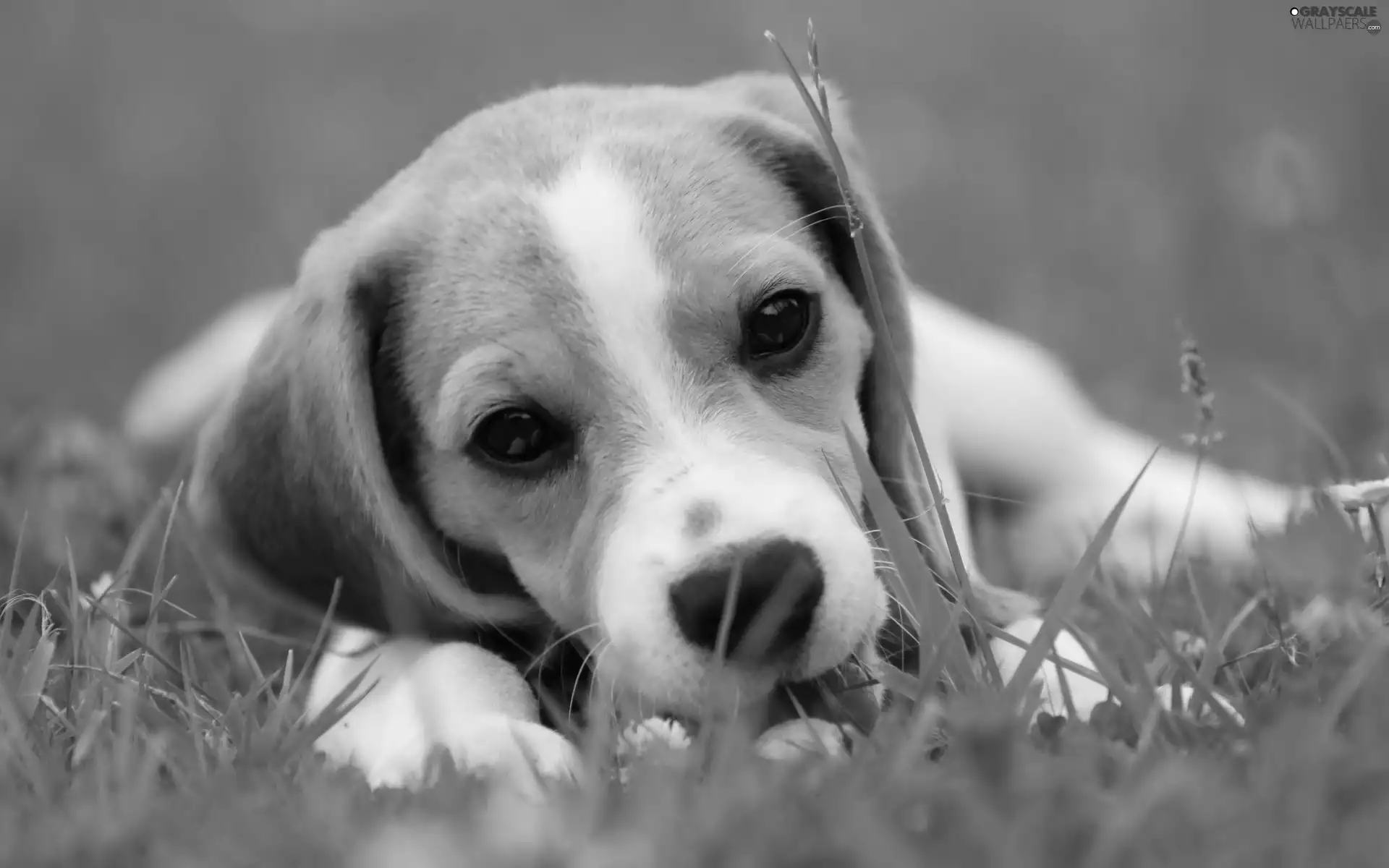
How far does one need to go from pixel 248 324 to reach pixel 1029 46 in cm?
926

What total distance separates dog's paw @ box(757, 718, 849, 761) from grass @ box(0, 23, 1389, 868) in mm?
65

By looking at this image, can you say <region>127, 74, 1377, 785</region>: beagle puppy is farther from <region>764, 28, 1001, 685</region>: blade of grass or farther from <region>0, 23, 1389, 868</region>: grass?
<region>0, 23, 1389, 868</region>: grass

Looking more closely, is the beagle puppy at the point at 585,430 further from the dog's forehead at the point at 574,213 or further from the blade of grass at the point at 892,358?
the blade of grass at the point at 892,358

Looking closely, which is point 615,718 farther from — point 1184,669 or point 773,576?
point 1184,669

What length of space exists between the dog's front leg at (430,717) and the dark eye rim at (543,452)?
426 millimetres

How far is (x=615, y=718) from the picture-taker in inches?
114

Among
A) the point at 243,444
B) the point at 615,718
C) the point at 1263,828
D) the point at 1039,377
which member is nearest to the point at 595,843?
the point at 1263,828

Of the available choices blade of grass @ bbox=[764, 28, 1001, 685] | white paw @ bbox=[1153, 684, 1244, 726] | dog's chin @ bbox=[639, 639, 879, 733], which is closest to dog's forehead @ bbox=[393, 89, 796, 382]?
blade of grass @ bbox=[764, 28, 1001, 685]

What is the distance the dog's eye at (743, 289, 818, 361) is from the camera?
3.47m

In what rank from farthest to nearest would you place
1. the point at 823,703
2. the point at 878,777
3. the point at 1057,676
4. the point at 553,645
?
the point at 553,645 → the point at 823,703 → the point at 1057,676 → the point at 878,777

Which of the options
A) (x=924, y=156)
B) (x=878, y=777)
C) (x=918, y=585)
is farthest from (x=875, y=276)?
(x=924, y=156)

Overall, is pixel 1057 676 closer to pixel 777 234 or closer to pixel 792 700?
pixel 792 700

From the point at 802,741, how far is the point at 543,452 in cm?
113

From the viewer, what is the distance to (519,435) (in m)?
3.42
